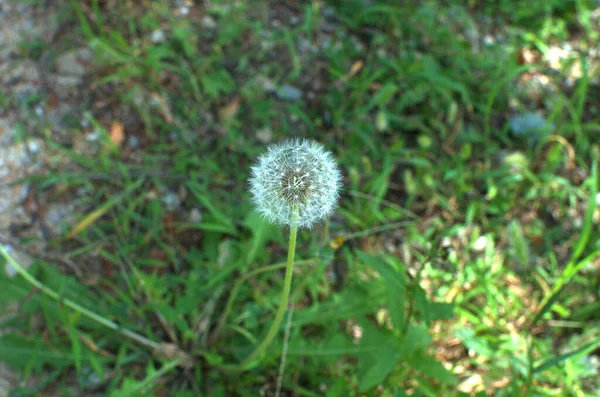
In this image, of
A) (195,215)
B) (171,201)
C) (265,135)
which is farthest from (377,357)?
(265,135)

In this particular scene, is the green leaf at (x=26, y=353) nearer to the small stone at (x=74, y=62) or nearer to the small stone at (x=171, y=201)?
the small stone at (x=171, y=201)

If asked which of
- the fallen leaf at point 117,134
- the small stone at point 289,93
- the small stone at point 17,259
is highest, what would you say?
the small stone at point 289,93

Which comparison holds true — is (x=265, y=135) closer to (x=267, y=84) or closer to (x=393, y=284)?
(x=267, y=84)

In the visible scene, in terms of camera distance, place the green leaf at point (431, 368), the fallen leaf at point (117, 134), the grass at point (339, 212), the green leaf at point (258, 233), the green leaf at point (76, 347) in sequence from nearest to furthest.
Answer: the green leaf at point (431, 368)
the green leaf at point (76, 347)
the grass at point (339, 212)
the green leaf at point (258, 233)
the fallen leaf at point (117, 134)

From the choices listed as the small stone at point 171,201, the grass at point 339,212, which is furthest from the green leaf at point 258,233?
the small stone at point 171,201

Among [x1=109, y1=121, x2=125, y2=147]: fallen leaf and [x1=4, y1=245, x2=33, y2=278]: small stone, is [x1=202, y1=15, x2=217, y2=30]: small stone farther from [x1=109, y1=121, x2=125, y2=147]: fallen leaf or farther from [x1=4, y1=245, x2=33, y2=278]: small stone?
[x1=4, y1=245, x2=33, y2=278]: small stone

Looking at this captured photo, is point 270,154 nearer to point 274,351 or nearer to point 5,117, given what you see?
point 274,351

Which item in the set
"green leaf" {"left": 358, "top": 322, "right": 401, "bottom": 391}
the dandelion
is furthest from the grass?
the dandelion
